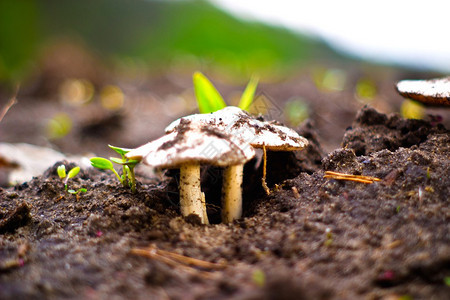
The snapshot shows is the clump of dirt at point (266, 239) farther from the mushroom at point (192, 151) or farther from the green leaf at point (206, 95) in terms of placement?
the green leaf at point (206, 95)

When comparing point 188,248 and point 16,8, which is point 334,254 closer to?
point 188,248

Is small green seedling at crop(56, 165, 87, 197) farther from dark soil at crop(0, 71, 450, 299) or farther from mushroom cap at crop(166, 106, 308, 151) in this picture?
mushroom cap at crop(166, 106, 308, 151)

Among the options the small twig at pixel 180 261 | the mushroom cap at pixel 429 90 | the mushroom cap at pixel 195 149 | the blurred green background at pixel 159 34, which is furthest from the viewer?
the blurred green background at pixel 159 34

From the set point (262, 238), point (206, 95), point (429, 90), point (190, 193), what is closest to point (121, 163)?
point (190, 193)

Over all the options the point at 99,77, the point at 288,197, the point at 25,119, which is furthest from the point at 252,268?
the point at 99,77

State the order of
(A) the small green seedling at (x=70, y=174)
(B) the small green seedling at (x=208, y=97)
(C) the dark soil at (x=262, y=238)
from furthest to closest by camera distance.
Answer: (B) the small green seedling at (x=208, y=97), (A) the small green seedling at (x=70, y=174), (C) the dark soil at (x=262, y=238)

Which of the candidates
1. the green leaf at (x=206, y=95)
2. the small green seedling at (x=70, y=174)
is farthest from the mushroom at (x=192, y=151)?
the green leaf at (x=206, y=95)

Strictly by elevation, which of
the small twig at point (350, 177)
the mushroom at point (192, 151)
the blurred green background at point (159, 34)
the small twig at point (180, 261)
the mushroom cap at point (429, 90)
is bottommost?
the small twig at point (180, 261)

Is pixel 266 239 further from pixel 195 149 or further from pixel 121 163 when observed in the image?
pixel 121 163
